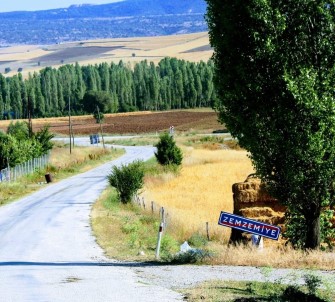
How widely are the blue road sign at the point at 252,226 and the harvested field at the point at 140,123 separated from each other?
9951 cm

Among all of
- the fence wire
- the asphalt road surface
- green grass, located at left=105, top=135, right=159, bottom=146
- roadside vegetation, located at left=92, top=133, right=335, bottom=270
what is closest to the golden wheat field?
roadside vegetation, located at left=92, top=133, right=335, bottom=270

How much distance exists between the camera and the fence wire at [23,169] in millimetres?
56969

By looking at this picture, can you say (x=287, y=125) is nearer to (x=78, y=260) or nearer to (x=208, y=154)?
(x=78, y=260)

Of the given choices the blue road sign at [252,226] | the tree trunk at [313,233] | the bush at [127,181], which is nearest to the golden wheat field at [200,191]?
the bush at [127,181]

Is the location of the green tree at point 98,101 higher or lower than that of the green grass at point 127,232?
higher

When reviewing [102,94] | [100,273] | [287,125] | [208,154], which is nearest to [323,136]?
[287,125]

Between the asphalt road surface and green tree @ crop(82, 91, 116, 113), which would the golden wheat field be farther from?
green tree @ crop(82, 91, 116, 113)

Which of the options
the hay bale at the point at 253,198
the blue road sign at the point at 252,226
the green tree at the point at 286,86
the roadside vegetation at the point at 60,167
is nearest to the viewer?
the green tree at the point at 286,86

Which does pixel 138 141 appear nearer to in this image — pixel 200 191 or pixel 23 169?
pixel 23 169

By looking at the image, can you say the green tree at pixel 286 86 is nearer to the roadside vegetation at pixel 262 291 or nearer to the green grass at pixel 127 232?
the roadside vegetation at pixel 262 291

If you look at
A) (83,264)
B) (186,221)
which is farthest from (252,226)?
(186,221)

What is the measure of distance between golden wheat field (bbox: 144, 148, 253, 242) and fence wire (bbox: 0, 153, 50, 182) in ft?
37.4

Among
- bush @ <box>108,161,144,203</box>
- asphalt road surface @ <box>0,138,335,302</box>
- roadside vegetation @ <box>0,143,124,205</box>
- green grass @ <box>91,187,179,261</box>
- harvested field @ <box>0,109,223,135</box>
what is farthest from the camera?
harvested field @ <box>0,109,223,135</box>

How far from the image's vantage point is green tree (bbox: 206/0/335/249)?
1970 cm
